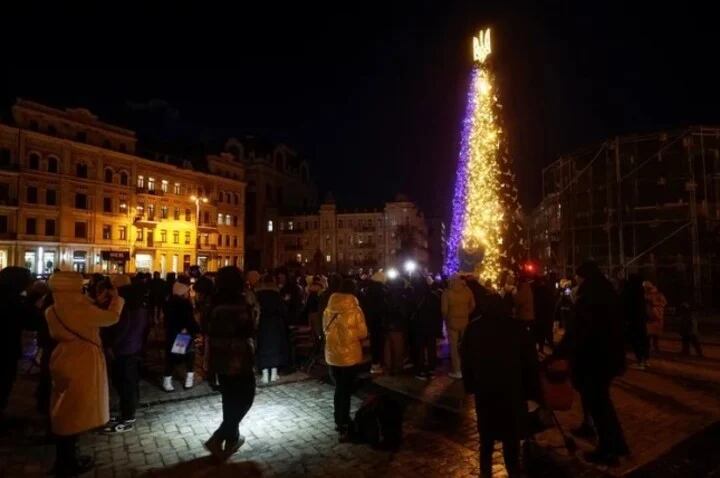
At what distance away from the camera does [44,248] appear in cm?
4453

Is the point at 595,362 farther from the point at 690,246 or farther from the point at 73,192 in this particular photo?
the point at 73,192

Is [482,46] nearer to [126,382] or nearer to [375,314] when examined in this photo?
[375,314]

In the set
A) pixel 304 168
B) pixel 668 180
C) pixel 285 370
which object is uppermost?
pixel 304 168

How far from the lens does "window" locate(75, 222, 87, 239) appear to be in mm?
47625

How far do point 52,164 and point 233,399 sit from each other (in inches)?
1994

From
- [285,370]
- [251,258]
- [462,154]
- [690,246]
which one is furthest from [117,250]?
[690,246]

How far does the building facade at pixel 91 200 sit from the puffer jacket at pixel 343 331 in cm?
3300

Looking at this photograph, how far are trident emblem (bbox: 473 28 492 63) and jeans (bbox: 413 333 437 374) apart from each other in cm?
1754

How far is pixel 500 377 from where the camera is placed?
4.30m

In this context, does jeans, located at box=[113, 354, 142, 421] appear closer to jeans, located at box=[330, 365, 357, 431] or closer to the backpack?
jeans, located at box=[330, 365, 357, 431]

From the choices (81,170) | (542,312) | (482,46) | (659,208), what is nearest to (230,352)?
(542,312)

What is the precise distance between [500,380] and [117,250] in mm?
53897

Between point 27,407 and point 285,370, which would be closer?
point 27,407

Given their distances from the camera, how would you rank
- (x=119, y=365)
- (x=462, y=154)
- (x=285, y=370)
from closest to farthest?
(x=119, y=365) → (x=285, y=370) → (x=462, y=154)
